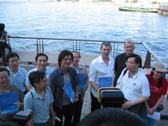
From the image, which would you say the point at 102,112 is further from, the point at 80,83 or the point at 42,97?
the point at 80,83

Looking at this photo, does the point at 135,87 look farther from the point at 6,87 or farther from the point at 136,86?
the point at 6,87

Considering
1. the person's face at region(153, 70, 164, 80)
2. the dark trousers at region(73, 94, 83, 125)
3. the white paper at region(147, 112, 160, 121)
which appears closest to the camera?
the person's face at region(153, 70, 164, 80)

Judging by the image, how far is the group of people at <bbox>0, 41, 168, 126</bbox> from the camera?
252 cm

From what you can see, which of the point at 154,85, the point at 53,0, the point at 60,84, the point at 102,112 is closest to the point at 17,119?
the point at 102,112

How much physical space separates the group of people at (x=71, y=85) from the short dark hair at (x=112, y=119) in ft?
5.39

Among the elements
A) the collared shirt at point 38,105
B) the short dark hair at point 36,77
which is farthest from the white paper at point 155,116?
the short dark hair at point 36,77

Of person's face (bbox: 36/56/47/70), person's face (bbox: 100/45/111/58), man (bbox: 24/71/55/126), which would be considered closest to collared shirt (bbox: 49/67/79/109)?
man (bbox: 24/71/55/126)

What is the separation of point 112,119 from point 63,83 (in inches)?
81.2

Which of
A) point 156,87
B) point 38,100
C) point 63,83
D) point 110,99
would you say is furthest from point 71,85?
point 110,99

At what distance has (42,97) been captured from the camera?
253 cm

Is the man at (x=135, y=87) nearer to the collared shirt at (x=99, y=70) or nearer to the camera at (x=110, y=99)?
the collared shirt at (x=99, y=70)

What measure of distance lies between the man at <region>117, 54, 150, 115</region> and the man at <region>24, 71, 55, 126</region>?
955 mm

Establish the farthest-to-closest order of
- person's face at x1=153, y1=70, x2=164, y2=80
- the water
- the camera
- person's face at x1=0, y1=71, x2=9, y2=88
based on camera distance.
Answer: the water
person's face at x1=153, y1=70, x2=164, y2=80
person's face at x1=0, y1=71, x2=9, y2=88
the camera

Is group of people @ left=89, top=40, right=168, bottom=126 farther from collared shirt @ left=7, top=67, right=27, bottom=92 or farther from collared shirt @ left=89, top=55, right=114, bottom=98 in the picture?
collared shirt @ left=7, top=67, right=27, bottom=92
